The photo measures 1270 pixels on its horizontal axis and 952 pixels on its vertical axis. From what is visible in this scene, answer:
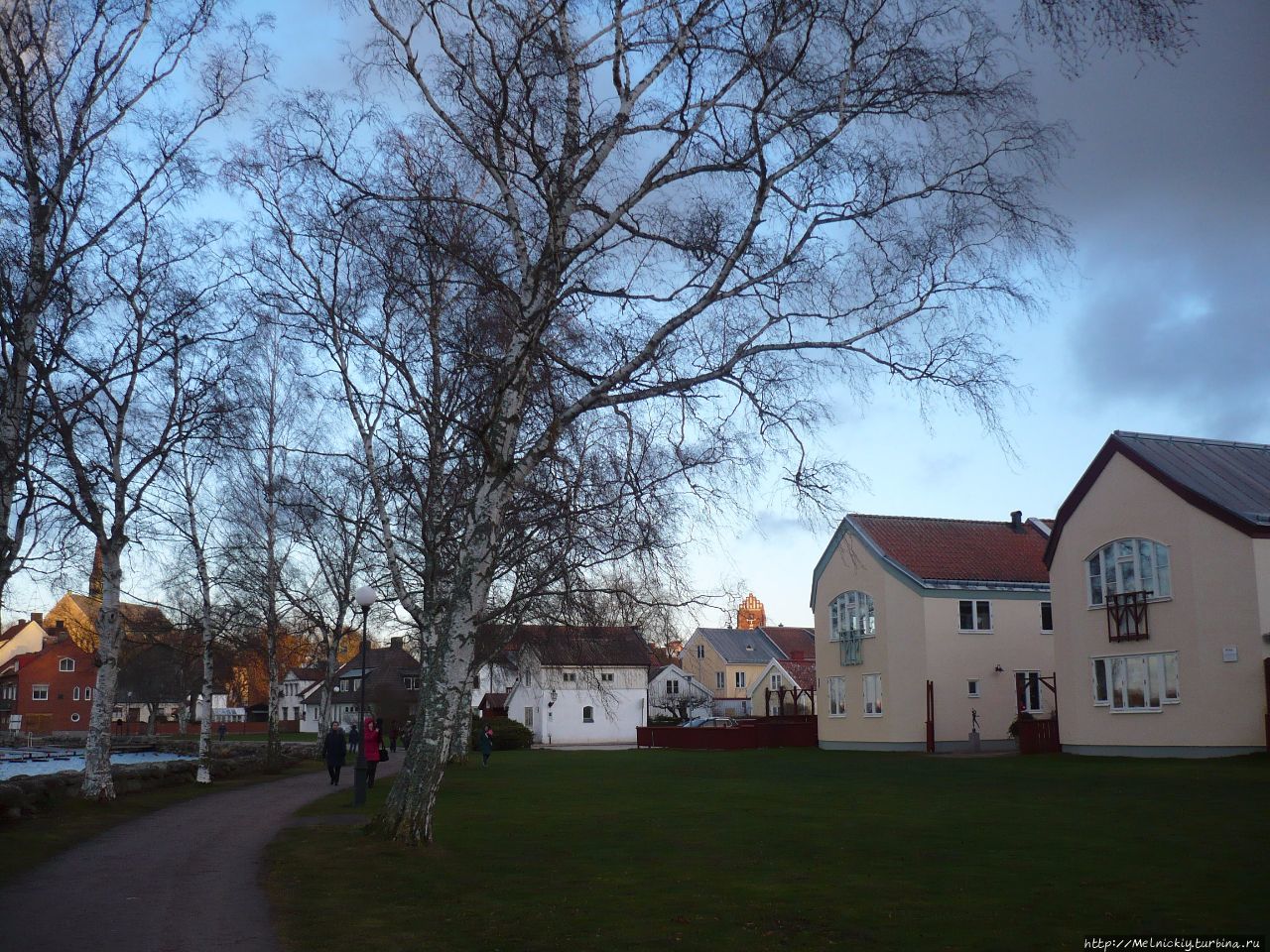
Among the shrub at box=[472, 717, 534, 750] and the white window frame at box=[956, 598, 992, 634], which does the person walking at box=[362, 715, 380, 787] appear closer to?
the white window frame at box=[956, 598, 992, 634]

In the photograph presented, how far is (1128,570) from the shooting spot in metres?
33.5

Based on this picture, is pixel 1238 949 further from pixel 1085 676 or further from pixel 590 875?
pixel 1085 676

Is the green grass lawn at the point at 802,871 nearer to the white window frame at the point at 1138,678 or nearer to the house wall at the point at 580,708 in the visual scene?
the white window frame at the point at 1138,678

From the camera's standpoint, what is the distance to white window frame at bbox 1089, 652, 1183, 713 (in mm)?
31578

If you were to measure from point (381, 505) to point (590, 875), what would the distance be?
1150cm

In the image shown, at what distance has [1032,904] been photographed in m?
10.3

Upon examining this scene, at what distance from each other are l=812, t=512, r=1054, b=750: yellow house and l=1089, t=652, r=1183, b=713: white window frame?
864cm

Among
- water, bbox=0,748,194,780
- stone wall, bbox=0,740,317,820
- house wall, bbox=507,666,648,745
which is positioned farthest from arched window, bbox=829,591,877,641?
water, bbox=0,748,194,780

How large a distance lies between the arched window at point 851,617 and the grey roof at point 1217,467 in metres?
14.9

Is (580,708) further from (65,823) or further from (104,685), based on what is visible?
(65,823)

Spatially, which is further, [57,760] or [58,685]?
[58,685]

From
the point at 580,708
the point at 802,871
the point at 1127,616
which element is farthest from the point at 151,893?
the point at 580,708

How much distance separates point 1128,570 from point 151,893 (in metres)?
29.9

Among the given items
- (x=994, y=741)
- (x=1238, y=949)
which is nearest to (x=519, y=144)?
(x=1238, y=949)
